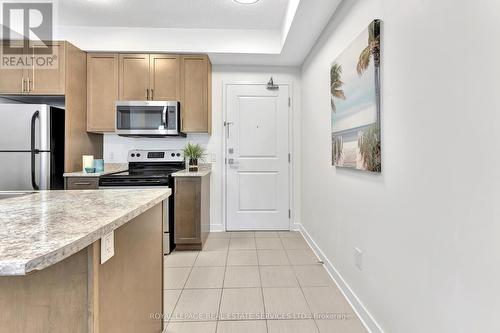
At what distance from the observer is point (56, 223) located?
93 cm

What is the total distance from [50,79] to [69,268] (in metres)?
3.09

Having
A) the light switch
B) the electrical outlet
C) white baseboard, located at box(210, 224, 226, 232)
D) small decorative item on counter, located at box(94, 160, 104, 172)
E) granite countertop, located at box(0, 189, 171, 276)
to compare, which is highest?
small decorative item on counter, located at box(94, 160, 104, 172)

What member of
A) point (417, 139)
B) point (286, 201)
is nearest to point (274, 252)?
point (286, 201)

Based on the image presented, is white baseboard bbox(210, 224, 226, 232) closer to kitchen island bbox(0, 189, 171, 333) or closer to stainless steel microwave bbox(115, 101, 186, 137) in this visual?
stainless steel microwave bbox(115, 101, 186, 137)

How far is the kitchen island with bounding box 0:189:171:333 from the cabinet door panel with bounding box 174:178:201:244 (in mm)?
1859

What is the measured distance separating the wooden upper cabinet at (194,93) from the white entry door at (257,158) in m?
0.47

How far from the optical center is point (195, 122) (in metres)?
3.58

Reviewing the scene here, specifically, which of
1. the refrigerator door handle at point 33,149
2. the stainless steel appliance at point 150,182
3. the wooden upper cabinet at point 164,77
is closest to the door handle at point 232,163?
the stainless steel appliance at point 150,182

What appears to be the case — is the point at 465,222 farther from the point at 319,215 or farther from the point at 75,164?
the point at 75,164

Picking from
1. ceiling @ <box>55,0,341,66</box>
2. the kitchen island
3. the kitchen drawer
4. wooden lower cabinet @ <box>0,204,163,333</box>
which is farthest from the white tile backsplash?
wooden lower cabinet @ <box>0,204,163,333</box>

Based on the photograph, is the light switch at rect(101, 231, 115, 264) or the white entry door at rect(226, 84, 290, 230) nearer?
the light switch at rect(101, 231, 115, 264)

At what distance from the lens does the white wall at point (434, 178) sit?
0.94 m

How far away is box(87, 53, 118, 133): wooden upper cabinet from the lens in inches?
137

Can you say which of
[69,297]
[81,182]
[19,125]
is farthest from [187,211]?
[69,297]
